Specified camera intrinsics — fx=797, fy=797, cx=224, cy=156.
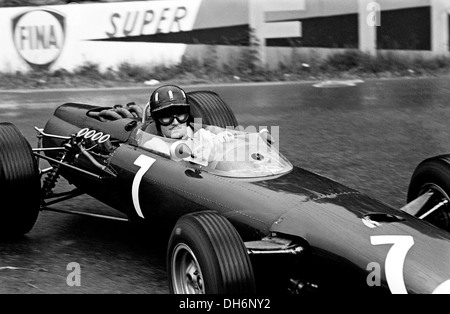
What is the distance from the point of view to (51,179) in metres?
7.22

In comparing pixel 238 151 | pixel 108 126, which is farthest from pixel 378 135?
pixel 238 151

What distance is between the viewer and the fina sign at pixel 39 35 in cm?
1402

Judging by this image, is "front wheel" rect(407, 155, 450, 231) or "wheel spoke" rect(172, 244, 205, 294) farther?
"front wheel" rect(407, 155, 450, 231)

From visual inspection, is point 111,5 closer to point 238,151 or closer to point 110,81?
point 110,81

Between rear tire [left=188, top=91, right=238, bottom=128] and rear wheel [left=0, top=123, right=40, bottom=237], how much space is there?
179 centimetres

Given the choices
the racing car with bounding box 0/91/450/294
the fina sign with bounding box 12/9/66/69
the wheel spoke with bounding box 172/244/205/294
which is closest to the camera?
the racing car with bounding box 0/91/450/294

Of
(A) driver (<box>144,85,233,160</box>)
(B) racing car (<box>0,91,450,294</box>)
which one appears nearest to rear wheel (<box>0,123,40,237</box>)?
(B) racing car (<box>0,91,450,294</box>)

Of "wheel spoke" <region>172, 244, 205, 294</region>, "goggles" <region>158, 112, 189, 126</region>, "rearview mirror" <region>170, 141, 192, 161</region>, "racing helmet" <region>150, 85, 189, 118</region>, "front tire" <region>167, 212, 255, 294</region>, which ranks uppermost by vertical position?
"racing helmet" <region>150, 85, 189, 118</region>

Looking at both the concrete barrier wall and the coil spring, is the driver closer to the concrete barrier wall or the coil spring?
the coil spring

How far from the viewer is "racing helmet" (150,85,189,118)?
6449mm

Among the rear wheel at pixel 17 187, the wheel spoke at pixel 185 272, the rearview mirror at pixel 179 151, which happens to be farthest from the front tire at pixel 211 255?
the rear wheel at pixel 17 187

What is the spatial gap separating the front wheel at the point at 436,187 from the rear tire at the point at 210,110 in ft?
7.47

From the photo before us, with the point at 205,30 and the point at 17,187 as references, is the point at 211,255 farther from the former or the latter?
the point at 205,30

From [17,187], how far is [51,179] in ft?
2.60
